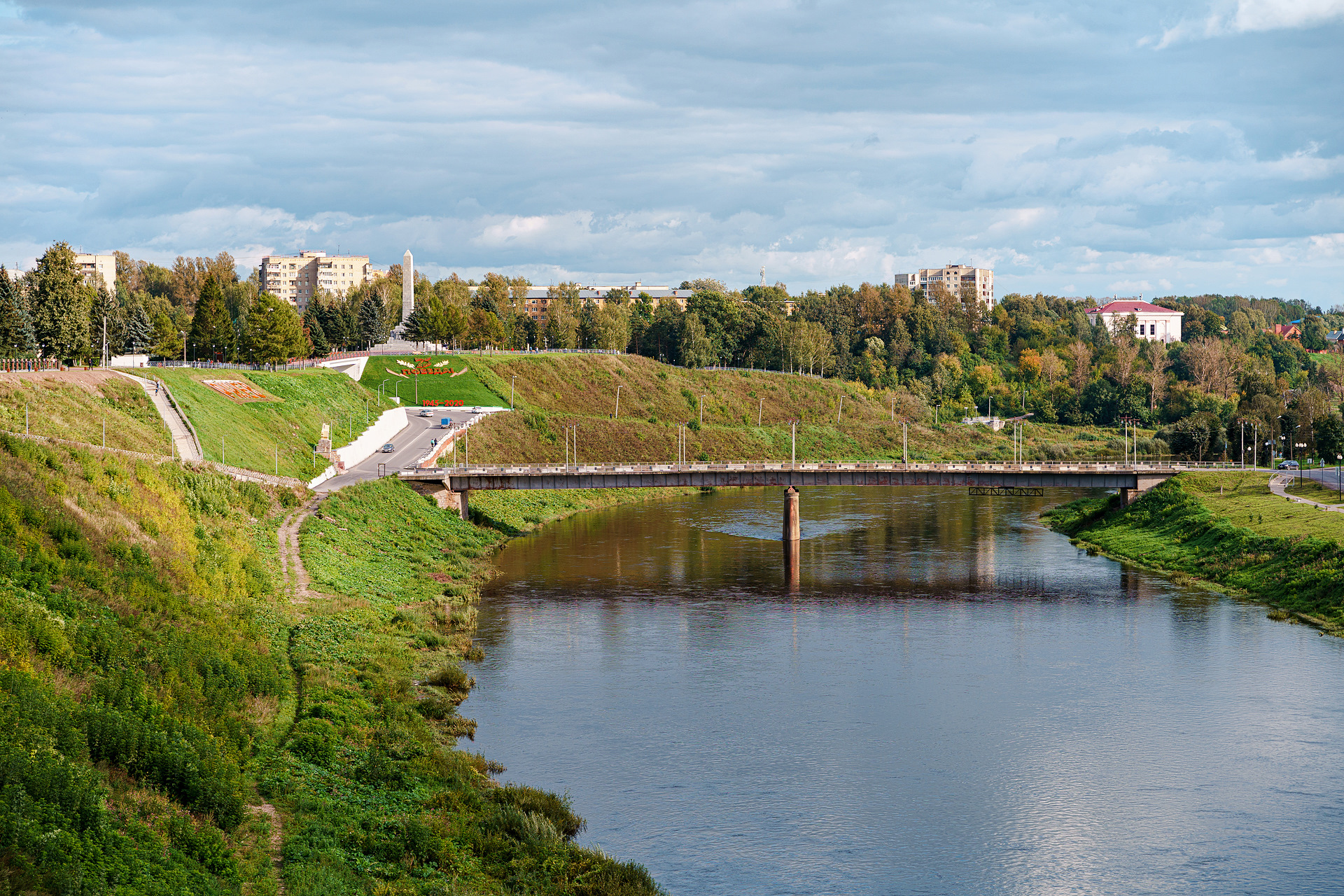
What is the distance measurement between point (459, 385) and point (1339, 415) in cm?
10673

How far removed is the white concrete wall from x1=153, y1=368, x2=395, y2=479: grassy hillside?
A: 1.38 metres

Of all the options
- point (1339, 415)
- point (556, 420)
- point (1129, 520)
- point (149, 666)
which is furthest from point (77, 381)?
point (1339, 415)

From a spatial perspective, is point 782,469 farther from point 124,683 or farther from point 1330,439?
point 124,683

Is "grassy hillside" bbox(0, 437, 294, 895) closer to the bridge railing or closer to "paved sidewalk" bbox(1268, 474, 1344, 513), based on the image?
the bridge railing

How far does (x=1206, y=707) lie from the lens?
4950 centimetres

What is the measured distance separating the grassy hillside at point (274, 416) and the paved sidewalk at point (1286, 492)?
262 feet

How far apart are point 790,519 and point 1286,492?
43.1 m

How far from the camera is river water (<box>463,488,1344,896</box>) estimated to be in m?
35.8

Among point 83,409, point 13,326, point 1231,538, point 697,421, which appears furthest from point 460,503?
point 697,421

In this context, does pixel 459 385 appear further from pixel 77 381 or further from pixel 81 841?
pixel 81 841

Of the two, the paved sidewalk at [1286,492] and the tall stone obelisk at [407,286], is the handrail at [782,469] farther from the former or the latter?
the tall stone obelisk at [407,286]

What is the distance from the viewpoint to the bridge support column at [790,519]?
98.3m

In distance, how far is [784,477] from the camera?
103688 millimetres

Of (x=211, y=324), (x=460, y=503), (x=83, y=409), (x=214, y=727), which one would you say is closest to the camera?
(x=214, y=727)
